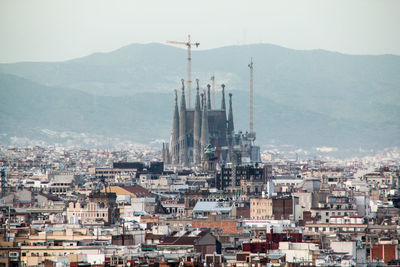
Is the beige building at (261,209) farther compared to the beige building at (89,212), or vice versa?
the beige building at (261,209)

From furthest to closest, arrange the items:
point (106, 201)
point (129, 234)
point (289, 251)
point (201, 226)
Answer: point (106, 201), point (201, 226), point (129, 234), point (289, 251)

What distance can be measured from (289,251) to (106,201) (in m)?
52.3

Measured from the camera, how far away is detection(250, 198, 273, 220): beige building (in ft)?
343

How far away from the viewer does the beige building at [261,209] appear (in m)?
105

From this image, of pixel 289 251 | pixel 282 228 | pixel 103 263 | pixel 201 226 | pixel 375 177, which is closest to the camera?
pixel 103 263

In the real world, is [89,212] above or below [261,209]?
below

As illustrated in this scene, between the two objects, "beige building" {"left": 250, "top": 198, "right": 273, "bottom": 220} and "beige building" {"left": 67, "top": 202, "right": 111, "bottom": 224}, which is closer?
"beige building" {"left": 67, "top": 202, "right": 111, "bottom": 224}

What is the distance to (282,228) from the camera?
281ft

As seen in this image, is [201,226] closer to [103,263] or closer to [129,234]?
[129,234]

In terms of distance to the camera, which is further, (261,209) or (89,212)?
(261,209)

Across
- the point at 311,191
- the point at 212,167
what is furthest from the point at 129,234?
the point at 212,167

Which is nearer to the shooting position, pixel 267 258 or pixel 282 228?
pixel 267 258

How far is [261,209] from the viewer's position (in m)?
107

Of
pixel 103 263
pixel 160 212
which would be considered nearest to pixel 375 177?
pixel 160 212
